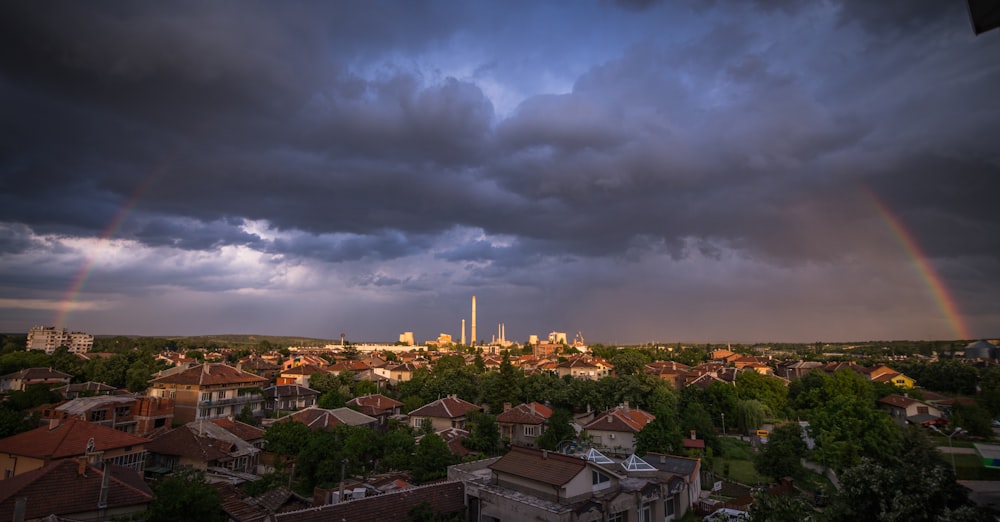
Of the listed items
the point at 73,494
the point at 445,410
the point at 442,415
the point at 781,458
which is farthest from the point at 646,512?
the point at 445,410

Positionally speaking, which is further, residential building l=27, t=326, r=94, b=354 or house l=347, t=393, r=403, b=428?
residential building l=27, t=326, r=94, b=354

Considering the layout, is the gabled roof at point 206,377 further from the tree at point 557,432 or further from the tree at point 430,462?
the tree at point 557,432

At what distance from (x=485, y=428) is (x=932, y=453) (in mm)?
24524

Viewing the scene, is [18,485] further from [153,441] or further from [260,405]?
[260,405]

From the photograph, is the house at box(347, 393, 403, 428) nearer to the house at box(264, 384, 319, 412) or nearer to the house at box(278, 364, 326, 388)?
the house at box(264, 384, 319, 412)

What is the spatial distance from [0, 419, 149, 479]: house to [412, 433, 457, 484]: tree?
13827mm

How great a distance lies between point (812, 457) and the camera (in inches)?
1283

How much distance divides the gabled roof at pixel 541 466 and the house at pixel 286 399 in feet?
117

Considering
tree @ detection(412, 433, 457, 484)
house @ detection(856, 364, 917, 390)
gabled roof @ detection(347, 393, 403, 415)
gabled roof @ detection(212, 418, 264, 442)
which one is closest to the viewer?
tree @ detection(412, 433, 457, 484)

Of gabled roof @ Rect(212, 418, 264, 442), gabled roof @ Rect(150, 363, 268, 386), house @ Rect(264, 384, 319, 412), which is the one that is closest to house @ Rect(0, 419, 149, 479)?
gabled roof @ Rect(212, 418, 264, 442)

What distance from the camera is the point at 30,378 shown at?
178ft

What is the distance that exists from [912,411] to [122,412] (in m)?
65.0

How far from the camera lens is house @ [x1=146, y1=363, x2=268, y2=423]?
42.1m

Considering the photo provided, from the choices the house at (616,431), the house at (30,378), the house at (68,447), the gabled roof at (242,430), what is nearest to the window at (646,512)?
the house at (616,431)
